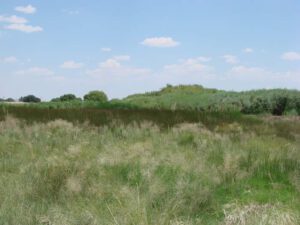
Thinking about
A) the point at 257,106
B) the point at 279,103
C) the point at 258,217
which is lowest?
the point at 258,217

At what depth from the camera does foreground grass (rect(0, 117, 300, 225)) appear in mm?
3920

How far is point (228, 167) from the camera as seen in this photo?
574 centimetres

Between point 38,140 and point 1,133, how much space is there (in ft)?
3.69

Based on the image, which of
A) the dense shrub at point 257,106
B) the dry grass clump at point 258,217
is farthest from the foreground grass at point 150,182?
the dense shrub at point 257,106

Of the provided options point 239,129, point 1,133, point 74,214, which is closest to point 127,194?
point 74,214

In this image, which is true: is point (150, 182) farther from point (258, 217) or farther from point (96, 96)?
point (96, 96)

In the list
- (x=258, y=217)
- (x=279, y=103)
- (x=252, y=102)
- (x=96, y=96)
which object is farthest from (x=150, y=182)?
(x=96, y=96)

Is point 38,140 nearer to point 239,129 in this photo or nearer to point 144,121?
point 144,121

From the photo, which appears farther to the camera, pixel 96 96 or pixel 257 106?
pixel 96 96

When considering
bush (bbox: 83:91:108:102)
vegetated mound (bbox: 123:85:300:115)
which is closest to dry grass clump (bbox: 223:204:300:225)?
vegetated mound (bbox: 123:85:300:115)

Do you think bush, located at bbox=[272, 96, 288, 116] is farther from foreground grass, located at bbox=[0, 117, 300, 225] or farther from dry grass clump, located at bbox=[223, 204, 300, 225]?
dry grass clump, located at bbox=[223, 204, 300, 225]

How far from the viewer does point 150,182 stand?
486 centimetres

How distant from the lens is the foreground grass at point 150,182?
154 inches

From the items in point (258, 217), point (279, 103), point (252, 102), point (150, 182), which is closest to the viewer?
point (258, 217)
